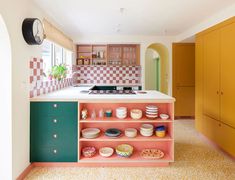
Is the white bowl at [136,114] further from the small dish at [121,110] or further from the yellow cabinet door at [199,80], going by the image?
the yellow cabinet door at [199,80]

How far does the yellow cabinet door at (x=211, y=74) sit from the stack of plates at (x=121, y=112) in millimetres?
1625

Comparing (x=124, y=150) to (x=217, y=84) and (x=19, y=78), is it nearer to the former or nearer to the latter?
(x=19, y=78)

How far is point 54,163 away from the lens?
2.38 metres

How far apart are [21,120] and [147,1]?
7.51 feet

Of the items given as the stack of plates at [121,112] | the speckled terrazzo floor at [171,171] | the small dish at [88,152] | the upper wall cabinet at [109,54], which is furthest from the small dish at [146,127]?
the upper wall cabinet at [109,54]

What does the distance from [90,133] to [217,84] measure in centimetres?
221

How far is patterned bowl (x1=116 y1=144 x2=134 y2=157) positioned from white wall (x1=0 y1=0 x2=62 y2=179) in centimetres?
119

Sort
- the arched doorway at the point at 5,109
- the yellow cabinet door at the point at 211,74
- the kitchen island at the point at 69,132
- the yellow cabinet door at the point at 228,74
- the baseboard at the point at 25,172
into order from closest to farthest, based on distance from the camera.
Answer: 1. the arched doorway at the point at 5,109
2. the baseboard at the point at 25,172
3. the kitchen island at the point at 69,132
4. the yellow cabinet door at the point at 228,74
5. the yellow cabinet door at the point at 211,74

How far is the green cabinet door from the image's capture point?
2342 millimetres

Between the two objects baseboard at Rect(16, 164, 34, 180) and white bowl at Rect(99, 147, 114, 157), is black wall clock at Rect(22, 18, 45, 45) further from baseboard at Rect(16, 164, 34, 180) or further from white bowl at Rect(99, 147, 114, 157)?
white bowl at Rect(99, 147, 114, 157)

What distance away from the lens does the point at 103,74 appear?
5105mm

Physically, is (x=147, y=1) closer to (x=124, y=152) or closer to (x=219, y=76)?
(x=219, y=76)

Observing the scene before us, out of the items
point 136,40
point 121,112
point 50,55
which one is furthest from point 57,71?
point 136,40

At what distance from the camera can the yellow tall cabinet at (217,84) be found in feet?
8.49
